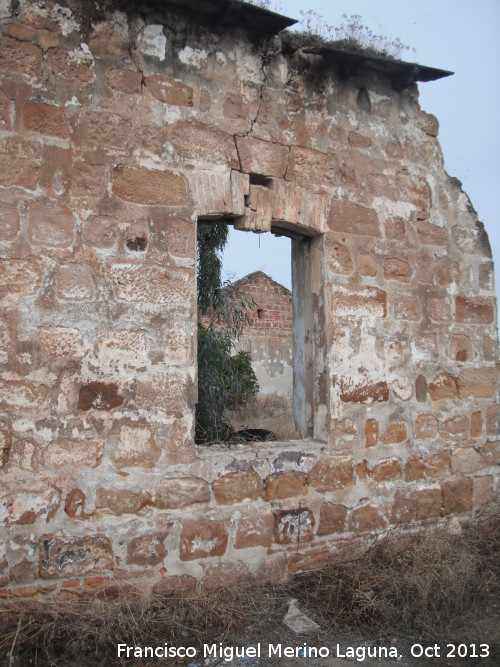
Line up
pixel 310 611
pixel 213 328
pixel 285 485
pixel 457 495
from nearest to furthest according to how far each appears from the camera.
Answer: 1. pixel 310 611
2. pixel 285 485
3. pixel 457 495
4. pixel 213 328

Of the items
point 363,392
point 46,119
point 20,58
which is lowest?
point 363,392

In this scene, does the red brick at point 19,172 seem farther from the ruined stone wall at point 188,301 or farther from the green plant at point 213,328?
the green plant at point 213,328

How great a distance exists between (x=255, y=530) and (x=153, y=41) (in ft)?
9.62

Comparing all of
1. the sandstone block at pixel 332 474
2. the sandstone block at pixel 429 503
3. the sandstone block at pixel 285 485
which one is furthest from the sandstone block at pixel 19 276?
the sandstone block at pixel 429 503

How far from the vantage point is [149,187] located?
333cm

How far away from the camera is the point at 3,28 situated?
3.04 metres

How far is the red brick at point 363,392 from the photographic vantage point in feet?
12.7

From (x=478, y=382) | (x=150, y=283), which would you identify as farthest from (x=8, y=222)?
(x=478, y=382)

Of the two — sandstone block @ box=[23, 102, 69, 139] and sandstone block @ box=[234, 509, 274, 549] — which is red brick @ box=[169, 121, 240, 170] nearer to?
sandstone block @ box=[23, 102, 69, 139]

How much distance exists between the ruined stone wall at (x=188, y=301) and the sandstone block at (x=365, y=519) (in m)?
0.01

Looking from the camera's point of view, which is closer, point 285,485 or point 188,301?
point 188,301

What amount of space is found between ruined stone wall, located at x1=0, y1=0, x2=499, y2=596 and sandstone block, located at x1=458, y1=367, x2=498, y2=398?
0.08 feet

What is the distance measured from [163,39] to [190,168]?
2.54ft

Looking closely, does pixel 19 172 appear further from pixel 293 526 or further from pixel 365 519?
pixel 365 519
